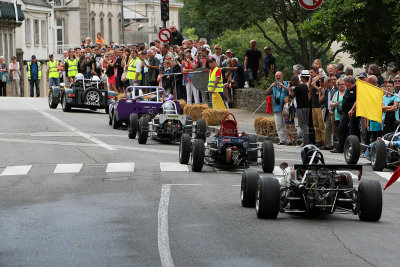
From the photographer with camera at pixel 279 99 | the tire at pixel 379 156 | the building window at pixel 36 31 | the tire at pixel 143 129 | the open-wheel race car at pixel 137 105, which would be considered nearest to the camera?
the tire at pixel 379 156

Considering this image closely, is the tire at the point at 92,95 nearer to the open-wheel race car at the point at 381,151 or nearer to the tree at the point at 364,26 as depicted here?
the tree at the point at 364,26

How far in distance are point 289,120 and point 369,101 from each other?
4.32 m

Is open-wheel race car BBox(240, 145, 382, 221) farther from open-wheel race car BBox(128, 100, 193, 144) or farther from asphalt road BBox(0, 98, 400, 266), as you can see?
open-wheel race car BBox(128, 100, 193, 144)

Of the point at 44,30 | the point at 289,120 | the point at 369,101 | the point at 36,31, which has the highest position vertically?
the point at 44,30

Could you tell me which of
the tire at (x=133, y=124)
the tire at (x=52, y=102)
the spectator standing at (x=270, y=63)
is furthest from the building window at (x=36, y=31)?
the tire at (x=133, y=124)

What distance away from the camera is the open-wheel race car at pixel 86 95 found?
1403 inches

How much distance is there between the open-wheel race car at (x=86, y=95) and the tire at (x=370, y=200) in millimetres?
22322

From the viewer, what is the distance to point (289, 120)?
24828 mm

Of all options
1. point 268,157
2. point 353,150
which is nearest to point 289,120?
point 353,150

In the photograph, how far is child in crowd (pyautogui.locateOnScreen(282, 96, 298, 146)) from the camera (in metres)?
24.7

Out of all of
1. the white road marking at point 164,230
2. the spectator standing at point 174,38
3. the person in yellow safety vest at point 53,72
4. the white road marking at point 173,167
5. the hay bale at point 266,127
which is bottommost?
the white road marking at point 173,167

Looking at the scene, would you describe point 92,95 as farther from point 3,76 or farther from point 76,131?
point 3,76

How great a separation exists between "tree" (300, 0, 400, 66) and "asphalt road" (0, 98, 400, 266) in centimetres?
408

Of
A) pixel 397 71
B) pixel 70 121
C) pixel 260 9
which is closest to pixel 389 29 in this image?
pixel 397 71
